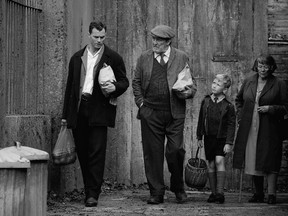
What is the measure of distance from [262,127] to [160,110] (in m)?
1.30

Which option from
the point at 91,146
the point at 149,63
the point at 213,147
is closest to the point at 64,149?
the point at 91,146

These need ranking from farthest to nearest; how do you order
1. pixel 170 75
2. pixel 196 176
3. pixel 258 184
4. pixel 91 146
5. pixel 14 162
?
1. pixel 258 184
2. pixel 196 176
3. pixel 170 75
4. pixel 91 146
5. pixel 14 162

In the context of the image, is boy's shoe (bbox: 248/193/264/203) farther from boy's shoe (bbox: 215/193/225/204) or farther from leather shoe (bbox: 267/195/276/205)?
boy's shoe (bbox: 215/193/225/204)

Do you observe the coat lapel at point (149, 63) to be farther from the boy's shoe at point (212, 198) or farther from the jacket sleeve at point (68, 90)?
the boy's shoe at point (212, 198)

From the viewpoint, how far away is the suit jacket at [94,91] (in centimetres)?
1023

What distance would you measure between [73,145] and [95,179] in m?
0.46

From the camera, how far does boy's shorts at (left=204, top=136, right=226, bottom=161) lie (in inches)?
425

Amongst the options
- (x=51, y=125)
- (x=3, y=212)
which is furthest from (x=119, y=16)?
(x=3, y=212)

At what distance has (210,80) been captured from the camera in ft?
40.4

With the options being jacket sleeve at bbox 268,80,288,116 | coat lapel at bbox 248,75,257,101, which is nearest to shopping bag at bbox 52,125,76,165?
Result: coat lapel at bbox 248,75,257,101

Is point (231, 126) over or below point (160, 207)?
over

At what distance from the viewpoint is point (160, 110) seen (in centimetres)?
1048

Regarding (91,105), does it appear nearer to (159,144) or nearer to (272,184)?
(159,144)

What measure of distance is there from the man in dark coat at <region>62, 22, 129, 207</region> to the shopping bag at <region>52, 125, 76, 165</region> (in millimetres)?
95
